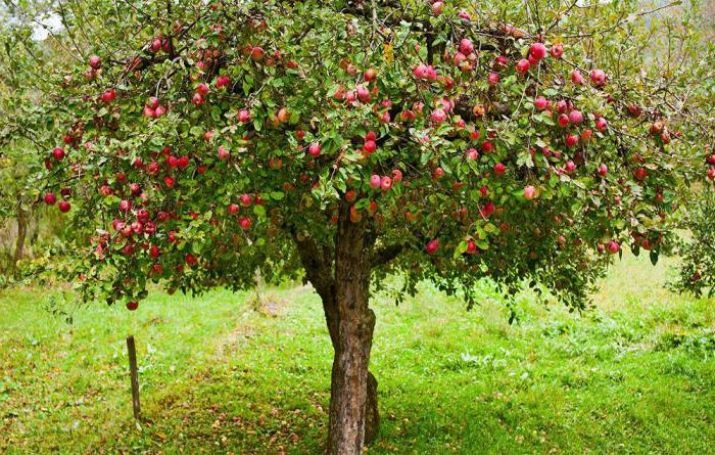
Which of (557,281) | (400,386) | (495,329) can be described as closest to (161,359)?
(400,386)

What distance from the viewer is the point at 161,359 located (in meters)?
14.4

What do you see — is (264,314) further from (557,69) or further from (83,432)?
(557,69)

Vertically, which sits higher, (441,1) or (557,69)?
(441,1)

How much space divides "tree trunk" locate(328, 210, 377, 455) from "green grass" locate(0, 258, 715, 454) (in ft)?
7.45

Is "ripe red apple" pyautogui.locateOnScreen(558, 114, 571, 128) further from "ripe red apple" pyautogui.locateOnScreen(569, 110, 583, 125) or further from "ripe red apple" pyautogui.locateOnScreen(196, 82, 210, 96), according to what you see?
"ripe red apple" pyautogui.locateOnScreen(196, 82, 210, 96)

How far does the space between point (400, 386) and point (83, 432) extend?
5445mm

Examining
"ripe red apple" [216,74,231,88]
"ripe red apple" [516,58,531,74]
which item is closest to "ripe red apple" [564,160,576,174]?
"ripe red apple" [516,58,531,74]

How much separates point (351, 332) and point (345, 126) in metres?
3.33

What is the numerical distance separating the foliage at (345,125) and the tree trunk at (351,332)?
5.05ft

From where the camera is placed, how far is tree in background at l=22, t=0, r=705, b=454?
446 centimetres

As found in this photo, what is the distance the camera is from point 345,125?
4.29m

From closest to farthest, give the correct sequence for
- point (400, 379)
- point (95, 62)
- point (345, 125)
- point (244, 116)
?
point (345, 125) < point (244, 116) < point (95, 62) < point (400, 379)

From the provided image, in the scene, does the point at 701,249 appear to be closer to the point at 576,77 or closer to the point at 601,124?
the point at 601,124

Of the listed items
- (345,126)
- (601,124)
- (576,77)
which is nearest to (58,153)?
(345,126)
